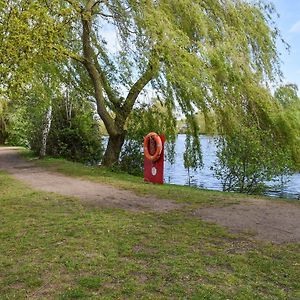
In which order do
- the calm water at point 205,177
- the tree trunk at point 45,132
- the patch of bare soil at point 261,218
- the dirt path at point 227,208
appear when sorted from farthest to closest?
the tree trunk at point 45,132, the calm water at point 205,177, the dirt path at point 227,208, the patch of bare soil at point 261,218

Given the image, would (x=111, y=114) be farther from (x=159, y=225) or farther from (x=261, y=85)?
(x=159, y=225)

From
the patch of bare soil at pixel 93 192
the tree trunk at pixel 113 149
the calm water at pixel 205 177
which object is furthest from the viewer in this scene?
the tree trunk at pixel 113 149

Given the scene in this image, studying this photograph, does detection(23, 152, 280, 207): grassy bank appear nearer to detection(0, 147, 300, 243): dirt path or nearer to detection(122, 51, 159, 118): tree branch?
detection(0, 147, 300, 243): dirt path

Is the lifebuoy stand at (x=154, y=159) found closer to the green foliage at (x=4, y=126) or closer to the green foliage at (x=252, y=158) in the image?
the green foliage at (x=252, y=158)

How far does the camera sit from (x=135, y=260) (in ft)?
14.3

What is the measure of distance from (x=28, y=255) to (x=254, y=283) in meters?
2.38

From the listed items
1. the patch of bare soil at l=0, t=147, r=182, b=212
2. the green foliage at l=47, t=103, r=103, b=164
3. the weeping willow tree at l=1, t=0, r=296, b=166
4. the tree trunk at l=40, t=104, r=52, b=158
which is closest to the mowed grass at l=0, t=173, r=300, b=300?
the patch of bare soil at l=0, t=147, r=182, b=212

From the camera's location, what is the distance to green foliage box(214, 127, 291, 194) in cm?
1054

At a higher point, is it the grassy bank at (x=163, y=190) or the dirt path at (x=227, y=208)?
the grassy bank at (x=163, y=190)

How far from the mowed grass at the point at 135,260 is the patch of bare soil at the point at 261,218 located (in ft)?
0.98

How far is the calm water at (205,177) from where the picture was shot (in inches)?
462

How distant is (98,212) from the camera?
22.2ft

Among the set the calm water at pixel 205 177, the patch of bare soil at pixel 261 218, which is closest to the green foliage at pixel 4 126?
the calm water at pixel 205 177

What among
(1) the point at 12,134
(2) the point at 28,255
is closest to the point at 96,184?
(2) the point at 28,255
